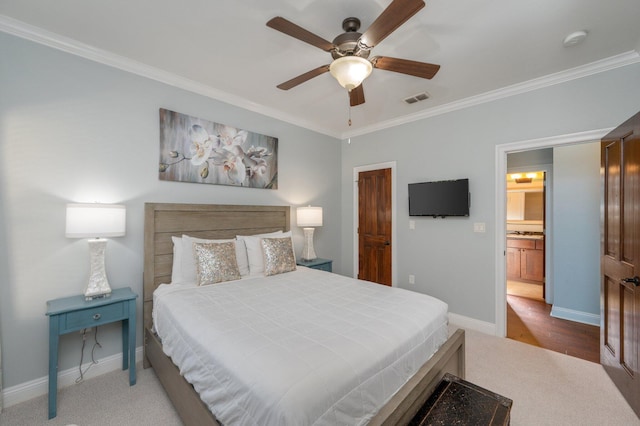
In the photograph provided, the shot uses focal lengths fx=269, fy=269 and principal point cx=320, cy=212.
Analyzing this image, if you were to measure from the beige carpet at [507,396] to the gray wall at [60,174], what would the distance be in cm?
31

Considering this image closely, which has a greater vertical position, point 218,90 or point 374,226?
point 218,90

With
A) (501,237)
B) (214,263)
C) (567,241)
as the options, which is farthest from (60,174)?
(567,241)

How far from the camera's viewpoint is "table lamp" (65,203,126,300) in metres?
2.04

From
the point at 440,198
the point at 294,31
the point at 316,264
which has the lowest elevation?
the point at 316,264

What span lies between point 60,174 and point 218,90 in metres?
1.73

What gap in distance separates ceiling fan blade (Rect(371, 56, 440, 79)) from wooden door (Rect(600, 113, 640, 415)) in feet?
4.91

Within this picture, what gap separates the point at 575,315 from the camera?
11.9 ft

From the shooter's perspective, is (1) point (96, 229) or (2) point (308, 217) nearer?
(1) point (96, 229)

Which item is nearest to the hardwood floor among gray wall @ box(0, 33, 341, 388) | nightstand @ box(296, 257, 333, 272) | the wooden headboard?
nightstand @ box(296, 257, 333, 272)

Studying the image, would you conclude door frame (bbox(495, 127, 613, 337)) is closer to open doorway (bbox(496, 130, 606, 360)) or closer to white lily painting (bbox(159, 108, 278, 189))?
open doorway (bbox(496, 130, 606, 360))

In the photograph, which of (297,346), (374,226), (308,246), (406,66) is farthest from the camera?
(374,226)

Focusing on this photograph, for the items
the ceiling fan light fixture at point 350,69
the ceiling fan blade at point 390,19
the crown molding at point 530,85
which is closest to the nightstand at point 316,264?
the crown molding at point 530,85

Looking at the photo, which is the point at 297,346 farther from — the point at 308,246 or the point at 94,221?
the point at 308,246

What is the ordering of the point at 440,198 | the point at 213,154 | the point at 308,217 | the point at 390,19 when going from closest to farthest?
1. the point at 390,19
2. the point at 213,154
3. the point at 440,198
4. the point at 308,217
